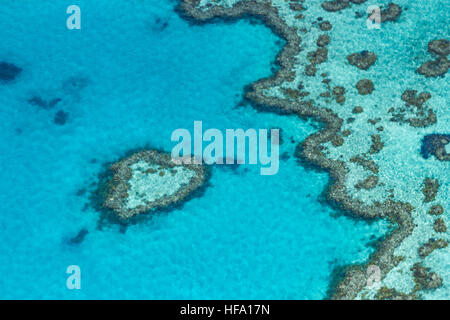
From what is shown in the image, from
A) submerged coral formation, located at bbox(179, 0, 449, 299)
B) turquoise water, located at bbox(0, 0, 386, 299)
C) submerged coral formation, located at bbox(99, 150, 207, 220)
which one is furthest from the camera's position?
submerged coral formation, located at bbox(99, 150, 207, 220)

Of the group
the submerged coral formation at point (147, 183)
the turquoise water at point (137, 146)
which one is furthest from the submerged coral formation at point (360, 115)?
the submerged coral formation at point (147, 183)

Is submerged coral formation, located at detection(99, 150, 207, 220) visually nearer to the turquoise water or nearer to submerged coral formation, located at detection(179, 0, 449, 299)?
the turquoise water

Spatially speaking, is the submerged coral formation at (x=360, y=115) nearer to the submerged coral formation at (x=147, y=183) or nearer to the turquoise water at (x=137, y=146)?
the turquoise water at (x=137, y=146)

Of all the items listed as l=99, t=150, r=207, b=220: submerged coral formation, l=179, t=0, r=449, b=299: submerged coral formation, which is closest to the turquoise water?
l=99, t=150, r=207, b=220: submerged coral formation

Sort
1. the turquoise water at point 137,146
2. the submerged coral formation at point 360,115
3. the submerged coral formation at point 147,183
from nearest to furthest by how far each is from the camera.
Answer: the submerged coral formation at point 360,115, the turquoise water at point 137,146, the submerged coral formation at point 147,183

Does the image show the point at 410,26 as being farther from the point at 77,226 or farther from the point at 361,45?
the point at 77,226

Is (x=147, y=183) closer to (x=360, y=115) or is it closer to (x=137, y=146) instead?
(x=137, y=146)

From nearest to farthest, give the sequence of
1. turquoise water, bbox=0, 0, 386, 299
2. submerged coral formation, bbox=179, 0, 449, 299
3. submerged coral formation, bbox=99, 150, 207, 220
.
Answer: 1. submerged coral formation, bbox=179, 0, 449, 299
2. turquoise water, bbox=0, 0, 386, 299
3. submerged coral formation, bbox=99, 150, 207, 220

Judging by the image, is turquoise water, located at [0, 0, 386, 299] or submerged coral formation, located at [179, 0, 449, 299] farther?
turquoise water, located at [0, 0, 386, 299]

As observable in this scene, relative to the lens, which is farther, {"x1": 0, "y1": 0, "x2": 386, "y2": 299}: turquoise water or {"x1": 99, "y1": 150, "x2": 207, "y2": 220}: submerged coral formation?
{"x1": 99, "y1": 150, "x2": 207, "y2": 220}: submerged coral formation

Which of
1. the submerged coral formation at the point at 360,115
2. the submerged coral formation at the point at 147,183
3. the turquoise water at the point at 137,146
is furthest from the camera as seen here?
the submerged coral formation at the point at 147,183
